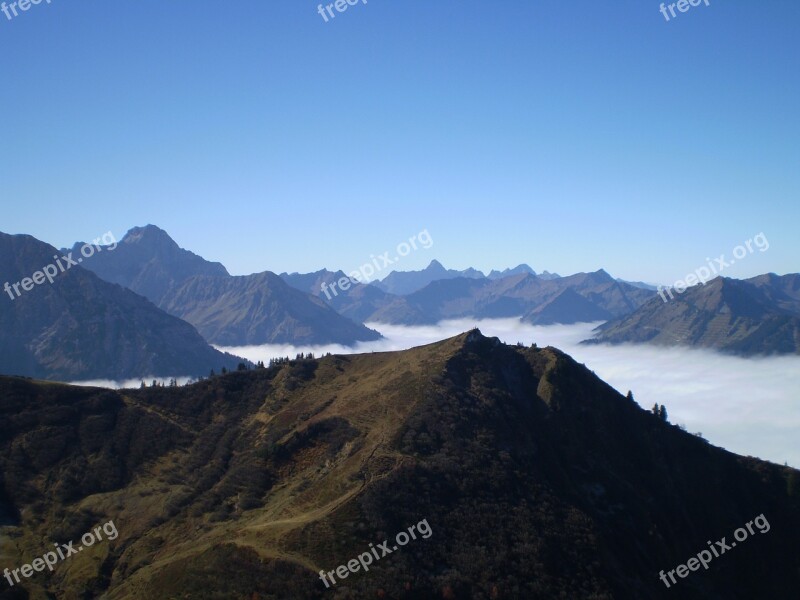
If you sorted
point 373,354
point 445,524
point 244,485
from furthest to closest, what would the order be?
point 373,354 → point 244,485 → point 445,524

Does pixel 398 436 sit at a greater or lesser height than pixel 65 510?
lesser

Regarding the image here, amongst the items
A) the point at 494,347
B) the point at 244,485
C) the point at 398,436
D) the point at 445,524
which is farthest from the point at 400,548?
the point at 494,347

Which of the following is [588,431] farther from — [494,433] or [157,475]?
[157,475]

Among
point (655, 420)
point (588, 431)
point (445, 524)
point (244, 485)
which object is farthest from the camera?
point (655, 420)

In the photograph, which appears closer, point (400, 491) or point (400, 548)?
point (400, 548)

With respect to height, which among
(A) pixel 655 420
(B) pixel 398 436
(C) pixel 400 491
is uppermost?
(B) pixel 398 436

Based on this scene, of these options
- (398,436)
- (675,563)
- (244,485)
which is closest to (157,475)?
(244,485)
